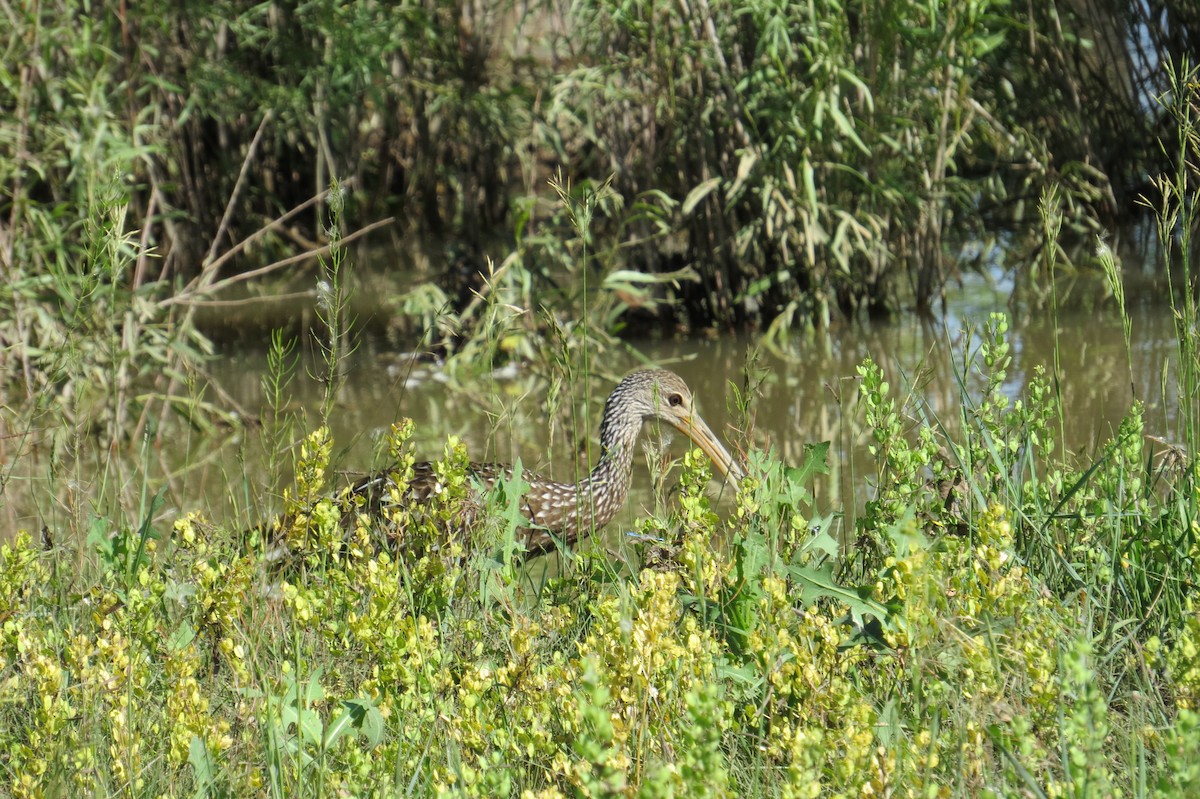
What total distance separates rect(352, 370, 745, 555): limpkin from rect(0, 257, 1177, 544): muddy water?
19 centimetres

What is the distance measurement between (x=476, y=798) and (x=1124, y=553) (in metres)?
1.63

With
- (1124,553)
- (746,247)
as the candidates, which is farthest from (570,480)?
(1124,553)

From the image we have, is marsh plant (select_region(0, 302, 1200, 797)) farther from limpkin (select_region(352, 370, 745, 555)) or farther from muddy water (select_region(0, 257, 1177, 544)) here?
muddy water (select_region(0, 257, 1177, 544))

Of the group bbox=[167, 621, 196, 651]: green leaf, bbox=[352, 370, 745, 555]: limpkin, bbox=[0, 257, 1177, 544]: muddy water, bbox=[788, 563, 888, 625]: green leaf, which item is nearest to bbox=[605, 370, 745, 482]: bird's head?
bbox=[352, 370, 745, 555]: limpkin

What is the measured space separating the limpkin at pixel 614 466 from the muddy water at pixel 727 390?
194mm

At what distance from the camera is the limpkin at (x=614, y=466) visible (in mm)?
4629

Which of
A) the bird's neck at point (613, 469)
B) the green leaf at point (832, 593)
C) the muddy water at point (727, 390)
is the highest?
the green leaf at point (832, 593)

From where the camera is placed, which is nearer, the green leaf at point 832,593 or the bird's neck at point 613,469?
the green leaf at point 832,593

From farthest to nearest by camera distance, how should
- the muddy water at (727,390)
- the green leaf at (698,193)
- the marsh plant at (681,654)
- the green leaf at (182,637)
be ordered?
1. the green leaf at (698,193)
2. the muddy water at (727,390)
3. the green leaf at (182,637)
4. the marsh plant at (681,654)

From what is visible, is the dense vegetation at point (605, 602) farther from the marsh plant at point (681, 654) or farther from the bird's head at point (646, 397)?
the bird's head at point (646, 397)

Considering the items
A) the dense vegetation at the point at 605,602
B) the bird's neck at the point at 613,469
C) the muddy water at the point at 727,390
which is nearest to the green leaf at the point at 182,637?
the dense vegetation at the point at 605,602

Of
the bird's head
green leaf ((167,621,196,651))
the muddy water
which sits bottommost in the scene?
the muddy water

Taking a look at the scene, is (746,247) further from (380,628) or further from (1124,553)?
(380,628)

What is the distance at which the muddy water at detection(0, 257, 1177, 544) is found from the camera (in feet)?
19.8
